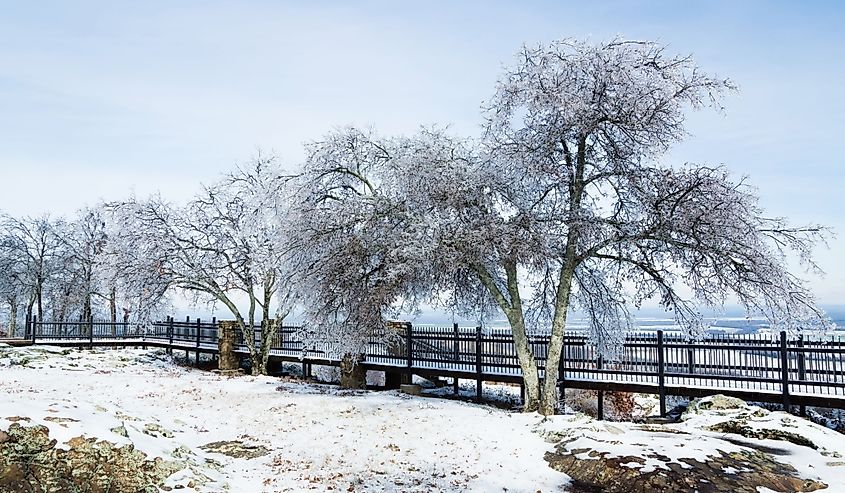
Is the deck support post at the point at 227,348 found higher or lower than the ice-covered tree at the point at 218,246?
lower

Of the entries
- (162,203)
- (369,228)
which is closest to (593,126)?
(369,228)

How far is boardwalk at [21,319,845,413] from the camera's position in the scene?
489 inches

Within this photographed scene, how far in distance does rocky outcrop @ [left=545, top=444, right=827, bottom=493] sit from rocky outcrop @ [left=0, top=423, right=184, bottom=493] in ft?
17.0

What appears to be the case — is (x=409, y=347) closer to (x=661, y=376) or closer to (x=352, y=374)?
(x=352, y=374)

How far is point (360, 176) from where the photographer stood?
49.1 feet

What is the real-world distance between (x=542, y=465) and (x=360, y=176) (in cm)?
863

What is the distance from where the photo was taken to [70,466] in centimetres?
659

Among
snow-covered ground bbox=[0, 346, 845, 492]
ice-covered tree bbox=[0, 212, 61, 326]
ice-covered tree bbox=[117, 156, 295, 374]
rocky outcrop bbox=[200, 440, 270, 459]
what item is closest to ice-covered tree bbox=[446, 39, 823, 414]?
snow-covered ground bbox=[0, 346, 845, 492]

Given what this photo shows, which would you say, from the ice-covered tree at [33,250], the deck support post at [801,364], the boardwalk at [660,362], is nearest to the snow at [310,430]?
the boardwalk at [660,362]

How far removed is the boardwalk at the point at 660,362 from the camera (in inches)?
Answer: 489

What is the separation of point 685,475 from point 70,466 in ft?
23.6

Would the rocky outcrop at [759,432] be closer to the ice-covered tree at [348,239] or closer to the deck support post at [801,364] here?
the deck support post at [801,364]

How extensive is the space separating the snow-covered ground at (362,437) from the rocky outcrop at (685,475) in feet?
0.79

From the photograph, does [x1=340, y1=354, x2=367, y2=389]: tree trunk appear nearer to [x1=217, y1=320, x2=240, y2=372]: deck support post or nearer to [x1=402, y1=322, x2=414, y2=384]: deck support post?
[x1=402, y1=322, x2=414, y2=384]: deck support post
